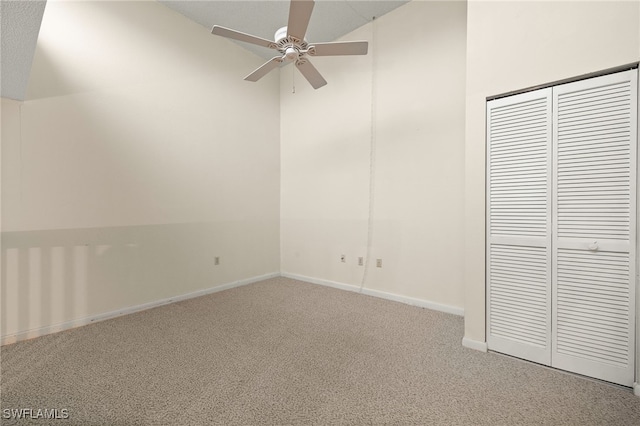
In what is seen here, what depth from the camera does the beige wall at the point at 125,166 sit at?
2.47 meters

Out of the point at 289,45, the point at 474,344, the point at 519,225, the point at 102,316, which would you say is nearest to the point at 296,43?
the point at 289,45

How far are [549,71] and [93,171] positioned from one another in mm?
3870

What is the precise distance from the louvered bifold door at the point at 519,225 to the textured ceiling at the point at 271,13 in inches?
83.8

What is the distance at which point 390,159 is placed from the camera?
137 inches

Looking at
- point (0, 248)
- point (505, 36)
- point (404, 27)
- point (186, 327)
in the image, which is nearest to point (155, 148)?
point (0, 248)

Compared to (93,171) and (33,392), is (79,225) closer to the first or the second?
(93,171)

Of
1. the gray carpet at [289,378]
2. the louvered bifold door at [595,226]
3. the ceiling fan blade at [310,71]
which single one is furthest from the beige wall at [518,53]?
the ceiling fan blade at [310,71]

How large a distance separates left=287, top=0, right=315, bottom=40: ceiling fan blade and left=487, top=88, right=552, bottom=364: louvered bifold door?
1480 millimetres

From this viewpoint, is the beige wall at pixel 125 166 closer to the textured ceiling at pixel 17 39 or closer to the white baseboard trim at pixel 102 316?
Result: the white baseboard trim at pixel 102 316

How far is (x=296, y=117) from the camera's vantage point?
4.42 meters

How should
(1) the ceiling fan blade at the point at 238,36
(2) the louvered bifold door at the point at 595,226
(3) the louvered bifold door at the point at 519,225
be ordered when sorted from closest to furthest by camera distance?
(2) the louvered bifold door at the point at 595,226 → (3) the louvered bifold door at the point at 519,225 → (1) the ceiling fan blade at the point at 238,36

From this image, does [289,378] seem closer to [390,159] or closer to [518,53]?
[390,159]

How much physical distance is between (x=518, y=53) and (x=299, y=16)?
1545 millimetres

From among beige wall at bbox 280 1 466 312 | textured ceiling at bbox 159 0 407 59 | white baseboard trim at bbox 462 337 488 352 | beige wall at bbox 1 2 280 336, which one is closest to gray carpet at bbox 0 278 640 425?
white baseboard trim at bbox 462 337 488 352
